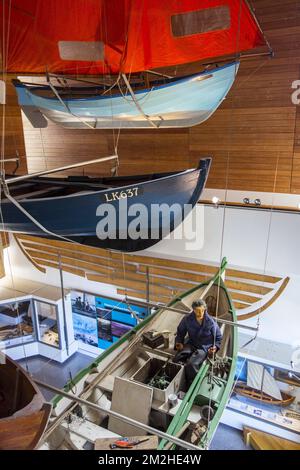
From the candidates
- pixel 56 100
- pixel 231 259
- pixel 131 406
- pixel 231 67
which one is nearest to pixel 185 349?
pixel 131 406

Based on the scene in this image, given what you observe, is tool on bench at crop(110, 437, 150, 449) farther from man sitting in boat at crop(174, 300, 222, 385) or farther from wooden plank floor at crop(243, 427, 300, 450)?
wooden plank floor at crop(243, 427, 300, 450)

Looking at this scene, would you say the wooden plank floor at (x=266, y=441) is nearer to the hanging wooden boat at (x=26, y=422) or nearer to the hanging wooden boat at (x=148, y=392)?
the hanging wooden boat at (x=148, y=392)

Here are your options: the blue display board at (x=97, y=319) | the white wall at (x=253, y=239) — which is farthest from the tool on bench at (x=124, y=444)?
the blue display board at (x=97, y=319)

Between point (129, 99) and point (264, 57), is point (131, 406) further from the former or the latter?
point (264, 57)

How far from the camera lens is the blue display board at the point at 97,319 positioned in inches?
193

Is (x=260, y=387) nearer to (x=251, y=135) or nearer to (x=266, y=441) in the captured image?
(x=266, y=441)

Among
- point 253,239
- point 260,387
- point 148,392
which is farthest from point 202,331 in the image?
point 260,387

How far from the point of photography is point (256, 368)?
409 cm

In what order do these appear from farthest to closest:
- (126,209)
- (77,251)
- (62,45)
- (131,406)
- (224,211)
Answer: (77,251) → (224,211) → (62,45) → (126,209) → (131,406)

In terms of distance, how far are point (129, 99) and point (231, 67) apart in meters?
1.02

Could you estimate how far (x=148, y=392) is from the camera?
227 cm

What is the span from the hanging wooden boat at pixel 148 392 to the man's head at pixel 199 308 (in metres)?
0.34

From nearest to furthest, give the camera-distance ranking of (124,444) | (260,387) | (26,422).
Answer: (26,422), (124,444), (260,387)

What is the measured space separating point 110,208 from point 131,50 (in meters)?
1.60
